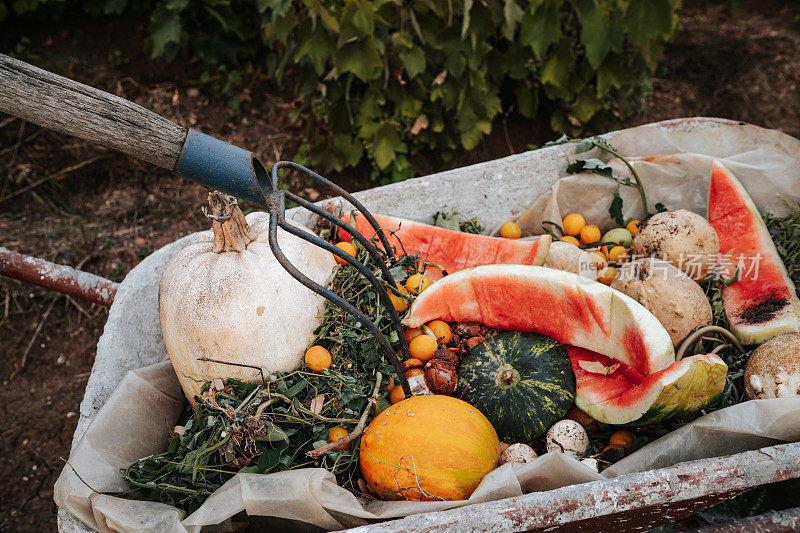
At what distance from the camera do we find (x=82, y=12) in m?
4.82

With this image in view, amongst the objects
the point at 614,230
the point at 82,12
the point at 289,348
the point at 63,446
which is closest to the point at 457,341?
the point at 289,348

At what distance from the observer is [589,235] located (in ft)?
8.57

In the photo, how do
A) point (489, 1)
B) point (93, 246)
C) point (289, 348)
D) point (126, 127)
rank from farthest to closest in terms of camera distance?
point (93, 246), point (489, 1), point (289, 348), point (126, 127)

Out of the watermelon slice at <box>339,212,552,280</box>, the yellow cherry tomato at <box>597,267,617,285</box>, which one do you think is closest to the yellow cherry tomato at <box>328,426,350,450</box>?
the watermelon slice at <box>339,212,552,280</box>

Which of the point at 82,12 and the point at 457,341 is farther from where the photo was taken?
the point at 82,12

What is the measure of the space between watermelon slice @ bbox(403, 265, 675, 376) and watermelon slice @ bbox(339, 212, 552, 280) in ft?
0.80

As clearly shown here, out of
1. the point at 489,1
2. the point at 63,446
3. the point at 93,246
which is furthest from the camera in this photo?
the point at 93,246

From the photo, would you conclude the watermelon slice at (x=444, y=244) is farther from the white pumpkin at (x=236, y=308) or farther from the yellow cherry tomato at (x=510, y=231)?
the white pumpkin at (x=236, y=308)

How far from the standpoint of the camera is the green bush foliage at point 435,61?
10.7 ft

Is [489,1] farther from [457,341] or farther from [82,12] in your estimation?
[82,12]

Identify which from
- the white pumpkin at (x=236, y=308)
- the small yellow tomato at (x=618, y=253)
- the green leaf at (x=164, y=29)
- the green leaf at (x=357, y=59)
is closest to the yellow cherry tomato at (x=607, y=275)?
the small yellow tomato at (x=618, y=253)

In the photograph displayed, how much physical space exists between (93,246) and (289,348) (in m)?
2.43

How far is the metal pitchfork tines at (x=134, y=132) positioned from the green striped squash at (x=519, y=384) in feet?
2.36

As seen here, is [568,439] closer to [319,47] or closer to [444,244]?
[444,244]
